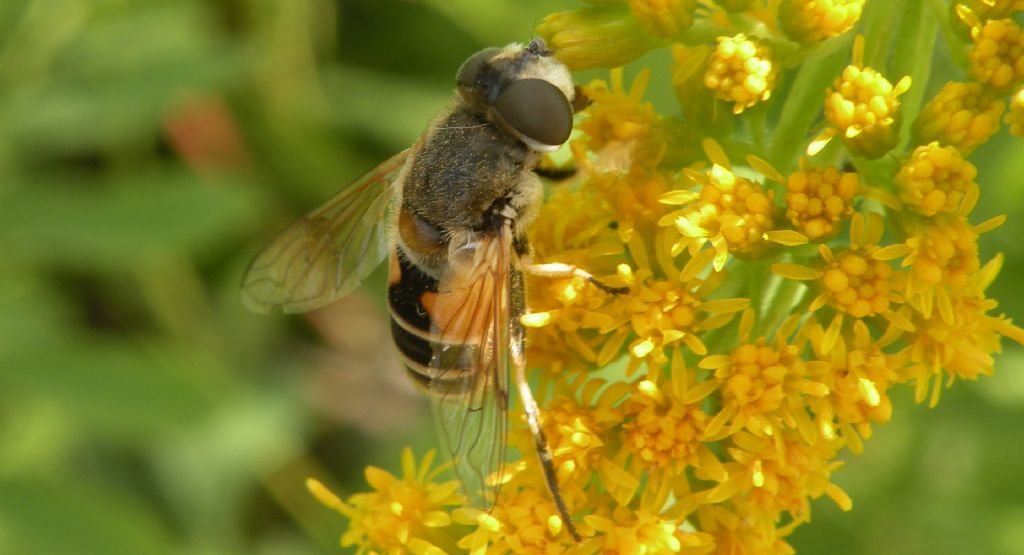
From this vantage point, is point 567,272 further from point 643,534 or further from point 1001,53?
point 1001,53

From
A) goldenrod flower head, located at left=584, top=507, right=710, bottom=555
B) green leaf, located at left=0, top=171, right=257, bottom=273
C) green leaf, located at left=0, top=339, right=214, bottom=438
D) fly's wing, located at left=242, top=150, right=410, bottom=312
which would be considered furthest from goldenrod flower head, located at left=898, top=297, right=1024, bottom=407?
green leaf, located at left=0, top=171, right=257, bottom=273

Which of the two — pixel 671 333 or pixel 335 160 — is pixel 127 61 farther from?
pixel 671 333

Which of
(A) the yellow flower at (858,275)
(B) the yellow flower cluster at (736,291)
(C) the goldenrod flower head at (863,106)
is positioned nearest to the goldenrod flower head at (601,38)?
(B) the yellow flower cluster at (736,291)

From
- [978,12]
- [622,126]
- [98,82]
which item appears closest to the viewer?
[978,12]

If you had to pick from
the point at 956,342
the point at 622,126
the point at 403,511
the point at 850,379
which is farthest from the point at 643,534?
the point at 622,126

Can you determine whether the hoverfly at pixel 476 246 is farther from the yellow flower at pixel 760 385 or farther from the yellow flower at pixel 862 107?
the yellow flower at pixel 862 107

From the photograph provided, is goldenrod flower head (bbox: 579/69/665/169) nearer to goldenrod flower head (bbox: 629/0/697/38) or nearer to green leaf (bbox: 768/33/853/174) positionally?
goldenrod flower head (bbox: 629/0/697/38)
